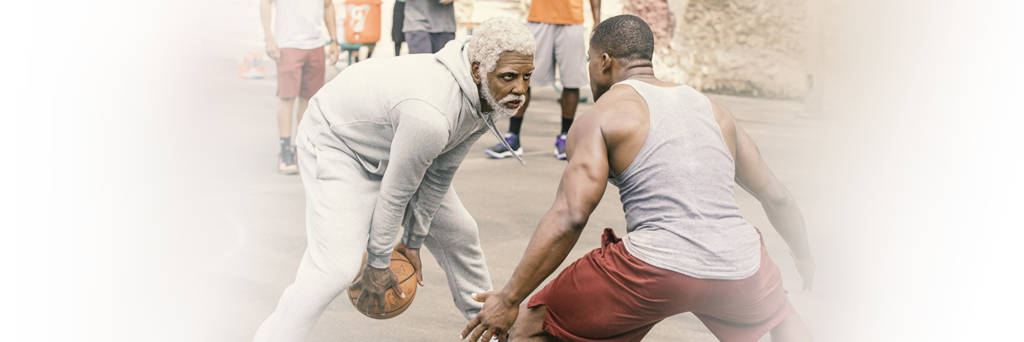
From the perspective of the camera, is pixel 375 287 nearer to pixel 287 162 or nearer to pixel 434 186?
pixel 434 186

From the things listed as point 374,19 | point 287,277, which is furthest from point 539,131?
point 287,277

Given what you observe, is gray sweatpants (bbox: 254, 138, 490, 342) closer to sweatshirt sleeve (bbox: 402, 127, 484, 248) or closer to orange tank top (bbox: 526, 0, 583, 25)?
sweatshirt sleeve (bbox: 402, 127, 484, 248)

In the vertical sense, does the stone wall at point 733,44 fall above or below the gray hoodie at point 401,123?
below

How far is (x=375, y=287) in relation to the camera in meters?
2.73

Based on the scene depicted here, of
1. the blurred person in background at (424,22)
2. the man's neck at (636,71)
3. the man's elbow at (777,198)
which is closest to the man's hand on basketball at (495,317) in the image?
the man's neck at (636,71)

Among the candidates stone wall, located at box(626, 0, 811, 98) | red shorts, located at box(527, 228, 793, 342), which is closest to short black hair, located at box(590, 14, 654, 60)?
red shorts, located at box(527, 228, 793, 342)

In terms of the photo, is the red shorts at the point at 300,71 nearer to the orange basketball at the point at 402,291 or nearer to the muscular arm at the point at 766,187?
the orange basketball at the point at 402,291

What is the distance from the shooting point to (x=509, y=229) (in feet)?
15.5

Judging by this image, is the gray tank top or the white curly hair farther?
the white curly hair

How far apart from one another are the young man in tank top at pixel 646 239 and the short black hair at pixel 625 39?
0.09 meters

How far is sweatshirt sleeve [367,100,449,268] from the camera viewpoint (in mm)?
2381

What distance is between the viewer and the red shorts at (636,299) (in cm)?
219

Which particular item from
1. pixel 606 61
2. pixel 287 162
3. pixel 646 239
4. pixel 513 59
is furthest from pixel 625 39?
pixel 287 162

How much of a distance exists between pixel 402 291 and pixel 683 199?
103cm
